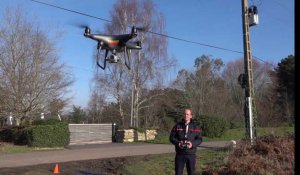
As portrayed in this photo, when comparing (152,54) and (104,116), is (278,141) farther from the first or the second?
(104,116)

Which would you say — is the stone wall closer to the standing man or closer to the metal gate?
the metal gate

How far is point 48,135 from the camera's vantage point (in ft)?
85.2

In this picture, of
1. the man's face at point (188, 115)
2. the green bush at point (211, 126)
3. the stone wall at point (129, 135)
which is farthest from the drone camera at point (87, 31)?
the green bush at point (211, 126)

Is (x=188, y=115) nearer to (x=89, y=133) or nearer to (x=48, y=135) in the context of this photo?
(x=48, y=135)

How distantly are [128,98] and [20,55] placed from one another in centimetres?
1580

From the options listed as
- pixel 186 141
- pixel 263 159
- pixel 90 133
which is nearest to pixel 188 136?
pixel 186 141

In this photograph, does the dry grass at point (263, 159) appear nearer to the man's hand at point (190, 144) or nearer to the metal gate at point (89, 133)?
the man's hand at point (190, 144)

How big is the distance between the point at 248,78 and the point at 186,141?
12.3 m

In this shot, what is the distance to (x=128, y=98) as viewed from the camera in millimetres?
44250

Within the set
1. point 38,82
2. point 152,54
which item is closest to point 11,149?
point 38,82

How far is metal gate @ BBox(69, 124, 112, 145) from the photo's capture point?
30891mm

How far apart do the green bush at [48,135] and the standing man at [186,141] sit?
1665 centimetres

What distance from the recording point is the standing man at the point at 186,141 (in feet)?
32.6

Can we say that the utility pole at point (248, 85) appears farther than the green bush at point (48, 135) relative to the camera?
No
